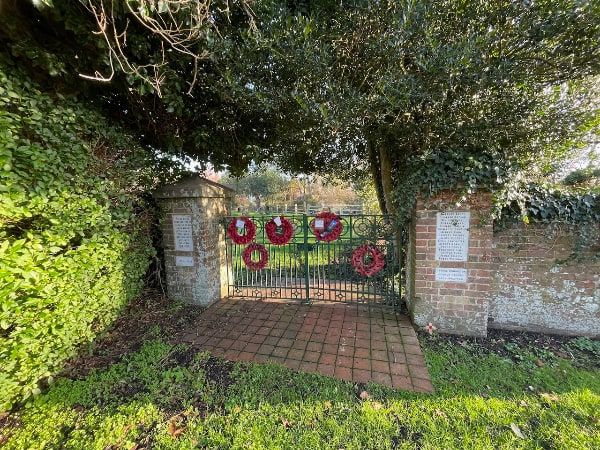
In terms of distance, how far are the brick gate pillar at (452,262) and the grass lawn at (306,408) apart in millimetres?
501

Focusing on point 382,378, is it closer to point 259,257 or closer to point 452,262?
point 452,262

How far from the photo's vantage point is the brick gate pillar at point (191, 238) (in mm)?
3752

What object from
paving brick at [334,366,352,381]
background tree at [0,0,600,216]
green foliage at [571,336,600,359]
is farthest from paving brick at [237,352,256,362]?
green foliage at [571,336,600,359]

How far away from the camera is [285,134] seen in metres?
4.02

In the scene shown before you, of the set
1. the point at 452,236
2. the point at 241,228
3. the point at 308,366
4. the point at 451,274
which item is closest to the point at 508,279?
the point at 451,274

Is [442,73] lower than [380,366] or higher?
higher

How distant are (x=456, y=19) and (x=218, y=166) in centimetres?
416

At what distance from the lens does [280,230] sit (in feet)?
13.1

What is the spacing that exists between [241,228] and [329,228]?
147 centimetres

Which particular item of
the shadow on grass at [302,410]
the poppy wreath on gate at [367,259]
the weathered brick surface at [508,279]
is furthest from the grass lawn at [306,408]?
the poppy wreath on gate at [367,259]

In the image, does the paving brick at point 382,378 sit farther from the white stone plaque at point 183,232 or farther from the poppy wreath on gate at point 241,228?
the white stone plaque at point 183,232

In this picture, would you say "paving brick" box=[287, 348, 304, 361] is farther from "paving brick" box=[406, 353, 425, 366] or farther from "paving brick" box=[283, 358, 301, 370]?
"paving brick" box=[406, 353, 425, 366]

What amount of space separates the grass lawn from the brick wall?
0.49 m

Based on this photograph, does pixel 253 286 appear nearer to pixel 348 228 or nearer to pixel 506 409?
pixel 348 228
